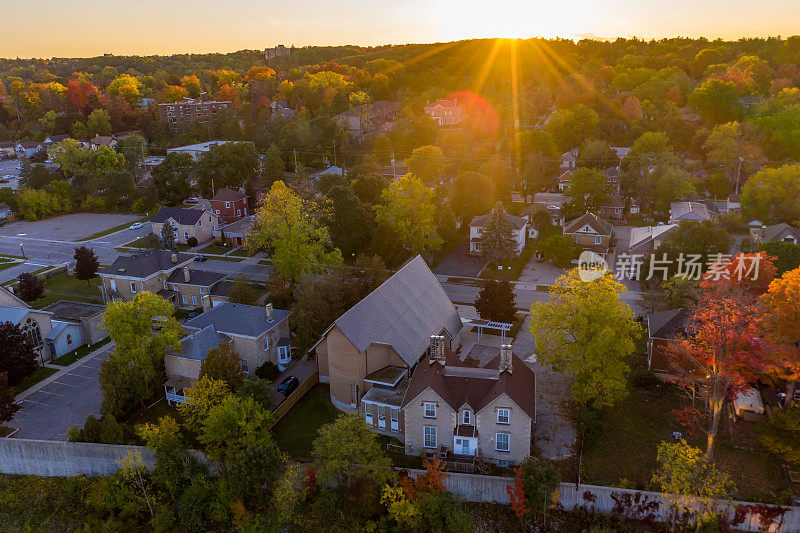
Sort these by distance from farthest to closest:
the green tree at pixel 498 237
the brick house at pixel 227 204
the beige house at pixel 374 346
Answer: the brick house at pixel 227 204 → the green tree at pixel 498 237 → the beige house at pixel 374 346

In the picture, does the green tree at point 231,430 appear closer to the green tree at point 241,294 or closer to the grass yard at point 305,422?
the grass yard at point 305,422

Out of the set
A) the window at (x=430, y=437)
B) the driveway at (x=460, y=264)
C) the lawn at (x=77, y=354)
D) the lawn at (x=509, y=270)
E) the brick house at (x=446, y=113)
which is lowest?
the driveway at (x=460, y=264)

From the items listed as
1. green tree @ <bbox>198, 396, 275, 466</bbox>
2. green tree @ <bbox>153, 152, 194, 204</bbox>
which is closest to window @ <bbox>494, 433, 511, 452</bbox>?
green tree @ <bbox>198, 396, 275, 466</bbox>

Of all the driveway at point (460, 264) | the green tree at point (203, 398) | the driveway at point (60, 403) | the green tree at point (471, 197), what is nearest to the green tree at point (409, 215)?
the driveway at point (460, 264)

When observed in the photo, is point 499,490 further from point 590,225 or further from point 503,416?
point 590,225

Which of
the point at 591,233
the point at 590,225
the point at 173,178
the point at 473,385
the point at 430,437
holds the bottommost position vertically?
the point at 591,233

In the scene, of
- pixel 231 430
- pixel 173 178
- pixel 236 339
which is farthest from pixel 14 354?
pixel 173 178

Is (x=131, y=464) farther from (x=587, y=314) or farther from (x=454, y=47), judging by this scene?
(x=454, y=47)
